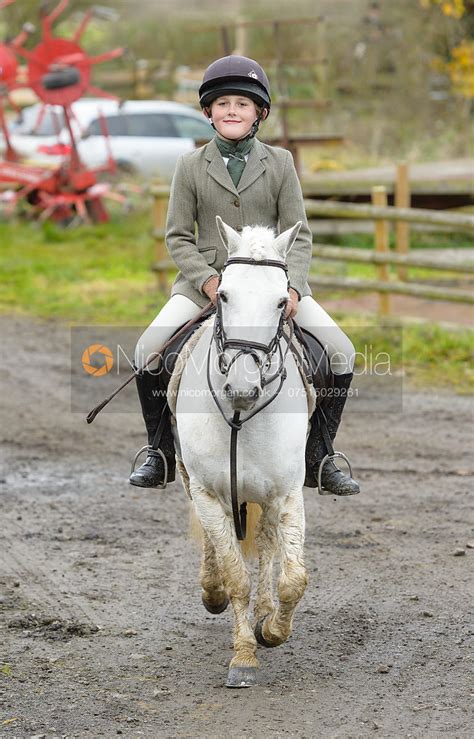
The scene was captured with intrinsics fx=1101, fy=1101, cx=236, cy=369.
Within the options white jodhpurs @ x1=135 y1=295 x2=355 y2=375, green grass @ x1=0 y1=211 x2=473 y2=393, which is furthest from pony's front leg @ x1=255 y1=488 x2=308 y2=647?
green grass @ x1=0 y1=211 x2=473 y2=393

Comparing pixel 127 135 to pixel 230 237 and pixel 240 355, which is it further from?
pixel 240 355

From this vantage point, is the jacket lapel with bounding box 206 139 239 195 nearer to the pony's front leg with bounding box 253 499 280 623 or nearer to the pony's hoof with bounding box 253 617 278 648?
the pony's front leg with bounding box 253 499 280 623

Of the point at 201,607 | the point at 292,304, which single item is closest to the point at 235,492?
the point at 292,304

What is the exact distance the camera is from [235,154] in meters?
4.96

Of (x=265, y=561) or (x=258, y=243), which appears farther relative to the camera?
(x=265, y=561)

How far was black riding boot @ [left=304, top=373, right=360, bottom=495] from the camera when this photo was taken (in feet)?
17.1

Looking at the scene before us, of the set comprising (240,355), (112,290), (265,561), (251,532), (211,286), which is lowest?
(265,561)

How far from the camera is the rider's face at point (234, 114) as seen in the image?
190 inches

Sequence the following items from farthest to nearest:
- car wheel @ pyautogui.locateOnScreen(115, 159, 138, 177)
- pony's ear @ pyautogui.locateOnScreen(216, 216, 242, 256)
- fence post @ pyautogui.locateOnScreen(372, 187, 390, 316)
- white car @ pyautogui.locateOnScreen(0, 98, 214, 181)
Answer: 1. car wheel @ pyautogui.locateOnScreen(115, 159, 138, 177)
2. white car @ pyautogui.locateOnScreen(0, 98, 214, 181)
3. fence post @ pyautogui.locateOnScreen(372, 187, 390, 316)
4. pony's ear @ pyautogui.locateOnScreen(216, 216, 242, 256)

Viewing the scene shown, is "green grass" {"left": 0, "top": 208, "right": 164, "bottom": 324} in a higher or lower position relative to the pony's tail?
higher

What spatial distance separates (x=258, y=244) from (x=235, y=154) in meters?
0.90

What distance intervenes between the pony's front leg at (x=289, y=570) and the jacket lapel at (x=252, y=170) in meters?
1.39

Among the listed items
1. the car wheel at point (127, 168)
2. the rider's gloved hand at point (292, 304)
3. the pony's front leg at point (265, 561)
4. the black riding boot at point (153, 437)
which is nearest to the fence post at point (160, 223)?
the car wheel at point (127, 168)

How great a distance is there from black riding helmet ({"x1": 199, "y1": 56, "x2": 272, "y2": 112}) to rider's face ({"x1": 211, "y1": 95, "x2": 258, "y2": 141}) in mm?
28
